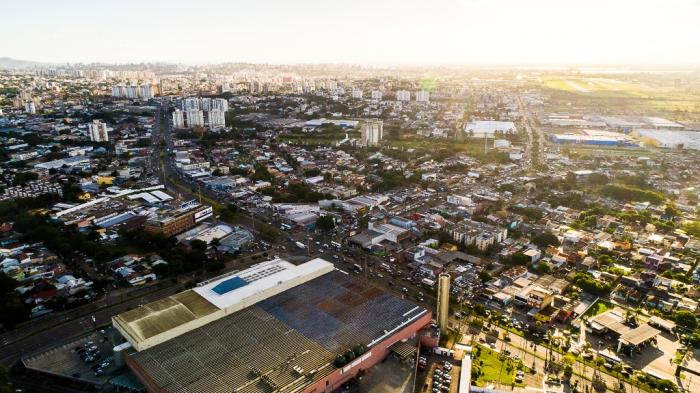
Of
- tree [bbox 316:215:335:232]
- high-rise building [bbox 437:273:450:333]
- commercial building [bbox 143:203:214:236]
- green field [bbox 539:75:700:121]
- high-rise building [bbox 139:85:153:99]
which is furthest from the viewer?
high-rise building [bbox 139:85:153:99]

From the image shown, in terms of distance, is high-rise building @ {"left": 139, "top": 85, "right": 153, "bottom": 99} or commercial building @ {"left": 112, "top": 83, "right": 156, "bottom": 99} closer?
commercial building @ {"left": 112, "top": 83, "right": 156, "bottom": 99}

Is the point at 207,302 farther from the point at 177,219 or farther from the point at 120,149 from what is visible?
the point at 120,149

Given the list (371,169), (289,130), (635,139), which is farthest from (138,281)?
(635,139)

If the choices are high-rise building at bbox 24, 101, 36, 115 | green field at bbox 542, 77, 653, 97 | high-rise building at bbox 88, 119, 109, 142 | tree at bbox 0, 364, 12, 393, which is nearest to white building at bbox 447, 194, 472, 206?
tree at bbox 0, 364, 12, 393

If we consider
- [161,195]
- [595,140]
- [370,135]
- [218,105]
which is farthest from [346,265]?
[218,105]

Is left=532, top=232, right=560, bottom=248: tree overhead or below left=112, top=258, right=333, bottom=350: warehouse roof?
below

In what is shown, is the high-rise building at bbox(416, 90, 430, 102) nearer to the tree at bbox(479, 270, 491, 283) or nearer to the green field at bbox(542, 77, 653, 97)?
the green field at bbox(542, 77, 653, 97)

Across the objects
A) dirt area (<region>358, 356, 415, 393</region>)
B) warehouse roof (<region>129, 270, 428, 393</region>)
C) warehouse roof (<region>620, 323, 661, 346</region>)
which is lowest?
warehouse roof (<region>620, 323, 661, 346</region>)
